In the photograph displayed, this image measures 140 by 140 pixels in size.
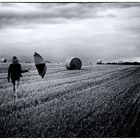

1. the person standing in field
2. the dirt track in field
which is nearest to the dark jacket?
the person standing in field

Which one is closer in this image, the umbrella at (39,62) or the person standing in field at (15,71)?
the umbrella at (39,62)

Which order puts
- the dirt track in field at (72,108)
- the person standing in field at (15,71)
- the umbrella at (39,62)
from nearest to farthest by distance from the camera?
the dirt track in field at (72,108)
the umbrella at (39,62)
the person standing in field at (15,71)

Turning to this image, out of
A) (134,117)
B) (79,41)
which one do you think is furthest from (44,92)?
(134,117)

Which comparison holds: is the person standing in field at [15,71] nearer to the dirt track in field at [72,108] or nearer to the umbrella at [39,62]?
the dirt track in field at [72,108]

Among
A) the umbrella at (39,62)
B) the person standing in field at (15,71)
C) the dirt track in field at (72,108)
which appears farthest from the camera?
the person standing in field at (15,71)

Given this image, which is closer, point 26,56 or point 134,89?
point 26,56

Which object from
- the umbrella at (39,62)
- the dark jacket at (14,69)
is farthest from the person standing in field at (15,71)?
the umbrella at (39,62)

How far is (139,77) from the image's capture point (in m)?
6.30

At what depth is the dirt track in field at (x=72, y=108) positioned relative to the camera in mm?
3789

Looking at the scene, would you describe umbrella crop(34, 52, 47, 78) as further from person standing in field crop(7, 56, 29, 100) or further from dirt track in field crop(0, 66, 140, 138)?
dirt track in field crop(0, 66, 140, 138)

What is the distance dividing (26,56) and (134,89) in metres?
2.84

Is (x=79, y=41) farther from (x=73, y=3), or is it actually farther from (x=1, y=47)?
(x=1, y=47)

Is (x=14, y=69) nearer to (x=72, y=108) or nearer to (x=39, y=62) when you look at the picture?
(x=39, y=62)

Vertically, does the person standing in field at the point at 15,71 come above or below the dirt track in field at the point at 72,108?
above
